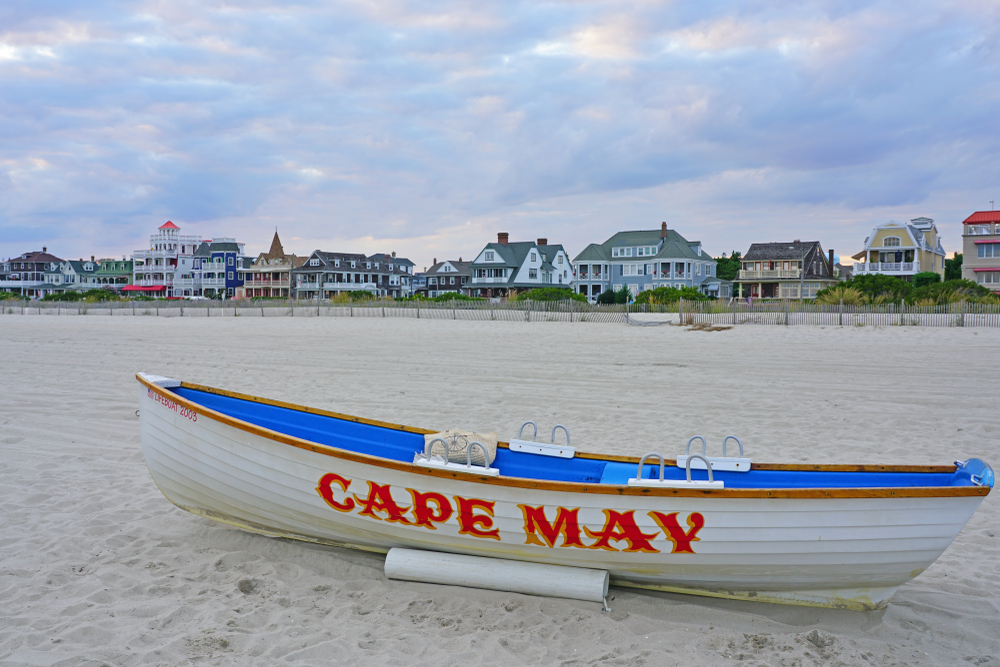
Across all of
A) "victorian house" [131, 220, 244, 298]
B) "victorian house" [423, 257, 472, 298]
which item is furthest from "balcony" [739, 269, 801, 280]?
"victorian house" [131, 220, 244, 298]

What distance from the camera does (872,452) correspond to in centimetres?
771

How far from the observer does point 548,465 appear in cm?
531

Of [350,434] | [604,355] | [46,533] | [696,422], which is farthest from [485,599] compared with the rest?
[604,355]

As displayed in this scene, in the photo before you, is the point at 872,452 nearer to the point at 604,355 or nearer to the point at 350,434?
the point at 350,434

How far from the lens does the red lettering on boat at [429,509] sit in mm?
4492

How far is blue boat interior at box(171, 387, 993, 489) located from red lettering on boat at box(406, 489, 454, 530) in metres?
0.85

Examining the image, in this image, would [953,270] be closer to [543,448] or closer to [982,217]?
[982,217]

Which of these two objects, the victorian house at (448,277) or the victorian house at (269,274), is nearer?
the victorian house at (448,277)

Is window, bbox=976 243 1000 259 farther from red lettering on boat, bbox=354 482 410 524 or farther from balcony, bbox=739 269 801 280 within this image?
red lettering on boat, bbox=354 482 410 524

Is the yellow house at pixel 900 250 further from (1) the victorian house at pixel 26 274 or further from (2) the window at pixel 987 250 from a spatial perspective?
(1) the victorian house at pixel 26 274

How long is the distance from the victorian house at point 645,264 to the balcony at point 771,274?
2617 mm

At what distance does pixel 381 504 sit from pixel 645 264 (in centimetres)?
5580

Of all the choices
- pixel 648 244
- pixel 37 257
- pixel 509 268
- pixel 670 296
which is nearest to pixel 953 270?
pixel 648 244

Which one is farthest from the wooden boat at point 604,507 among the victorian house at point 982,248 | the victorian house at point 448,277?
the victorian house at point 448,277
